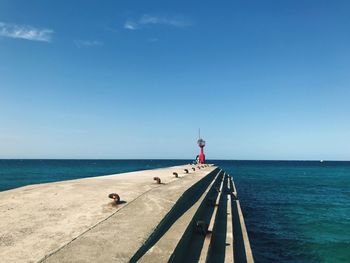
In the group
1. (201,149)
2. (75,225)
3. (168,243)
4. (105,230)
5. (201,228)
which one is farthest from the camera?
(201,149)

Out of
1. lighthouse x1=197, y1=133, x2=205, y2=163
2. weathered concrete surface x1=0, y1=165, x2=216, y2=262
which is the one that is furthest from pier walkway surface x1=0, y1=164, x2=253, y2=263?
lighthouse x1=197, y1=133, x2=205, y2=163

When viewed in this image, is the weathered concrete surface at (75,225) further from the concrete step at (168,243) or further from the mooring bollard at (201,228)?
the mooring bollard at (201,228)

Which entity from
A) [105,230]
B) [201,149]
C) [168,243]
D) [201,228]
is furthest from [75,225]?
[201,149]

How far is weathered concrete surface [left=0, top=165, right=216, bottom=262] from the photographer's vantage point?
3.72 metres

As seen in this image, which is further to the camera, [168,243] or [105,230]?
[105,230]

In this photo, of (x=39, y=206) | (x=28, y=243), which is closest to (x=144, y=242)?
(x=28, y=243)

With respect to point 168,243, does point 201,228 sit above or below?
below

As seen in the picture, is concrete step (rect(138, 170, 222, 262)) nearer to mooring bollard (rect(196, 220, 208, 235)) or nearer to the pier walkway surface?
the pier walkway surface

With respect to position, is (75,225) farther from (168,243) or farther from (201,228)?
(201,228)

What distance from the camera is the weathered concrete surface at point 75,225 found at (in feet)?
12.2

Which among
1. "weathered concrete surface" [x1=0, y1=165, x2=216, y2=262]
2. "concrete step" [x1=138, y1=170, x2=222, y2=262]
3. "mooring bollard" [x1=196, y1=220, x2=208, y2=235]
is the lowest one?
"mooring bollard" [x1=196, y1=220, x2=208, y2=235]

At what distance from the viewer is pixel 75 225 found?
5.01 metres

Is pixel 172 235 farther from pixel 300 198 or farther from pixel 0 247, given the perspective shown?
pixel 300 198

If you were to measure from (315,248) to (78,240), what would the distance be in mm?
12100
